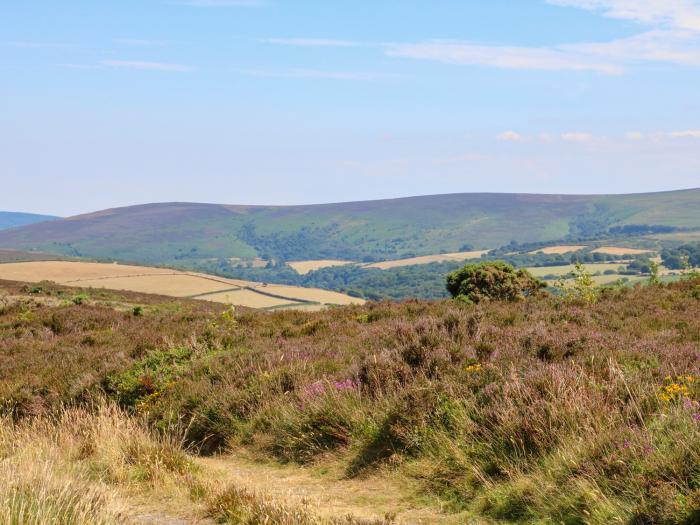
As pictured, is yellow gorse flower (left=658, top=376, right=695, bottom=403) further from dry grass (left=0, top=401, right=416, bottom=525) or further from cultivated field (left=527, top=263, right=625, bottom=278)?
cultivated field (left=527, top=263, right=625, bottom=278)

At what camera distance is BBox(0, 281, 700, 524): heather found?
19.7ft

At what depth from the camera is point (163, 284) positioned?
281 ft

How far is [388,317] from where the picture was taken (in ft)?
60.4

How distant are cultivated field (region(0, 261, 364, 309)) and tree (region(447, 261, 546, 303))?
4407 centimetres

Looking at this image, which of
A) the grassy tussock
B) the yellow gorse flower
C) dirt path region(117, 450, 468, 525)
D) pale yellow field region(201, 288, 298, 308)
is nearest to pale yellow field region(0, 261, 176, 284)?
pale yellow field region(201, 288, 298, 308)

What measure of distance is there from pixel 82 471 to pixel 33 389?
561 centimetres

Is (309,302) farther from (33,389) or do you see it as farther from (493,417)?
(493,417)

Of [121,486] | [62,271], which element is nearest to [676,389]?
[121,486]

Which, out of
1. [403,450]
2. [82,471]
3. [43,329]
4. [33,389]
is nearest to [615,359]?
[403,450]

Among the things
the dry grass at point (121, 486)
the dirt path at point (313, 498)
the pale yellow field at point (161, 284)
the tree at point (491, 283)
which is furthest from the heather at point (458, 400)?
the pale yellow field at point (161, 284)

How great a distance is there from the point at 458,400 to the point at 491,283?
64.0ft

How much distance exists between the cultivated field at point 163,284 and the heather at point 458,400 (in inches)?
2306

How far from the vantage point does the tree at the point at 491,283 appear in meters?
26.4

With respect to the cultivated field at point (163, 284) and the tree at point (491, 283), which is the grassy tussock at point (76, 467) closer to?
the tree at point (491, 283)
